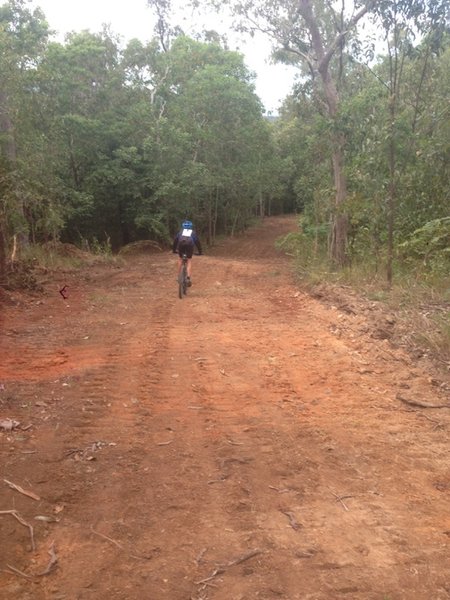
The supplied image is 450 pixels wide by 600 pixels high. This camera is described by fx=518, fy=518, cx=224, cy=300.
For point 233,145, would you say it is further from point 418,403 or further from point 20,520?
point 20,520

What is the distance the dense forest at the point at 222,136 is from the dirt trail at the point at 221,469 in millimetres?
3197

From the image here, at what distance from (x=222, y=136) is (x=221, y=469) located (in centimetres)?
2566

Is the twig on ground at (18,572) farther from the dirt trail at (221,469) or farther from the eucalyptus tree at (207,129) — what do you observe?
the eucalyptus tree at (207,129)

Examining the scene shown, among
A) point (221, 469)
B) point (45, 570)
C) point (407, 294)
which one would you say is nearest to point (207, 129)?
point (407, 294)

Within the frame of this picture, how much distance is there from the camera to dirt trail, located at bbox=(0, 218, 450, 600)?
2736mm

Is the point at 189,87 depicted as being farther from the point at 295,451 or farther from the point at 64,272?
the point at 295,451

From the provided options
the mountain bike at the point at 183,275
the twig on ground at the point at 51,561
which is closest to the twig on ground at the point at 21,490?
the twig on ground at the point at 51,561

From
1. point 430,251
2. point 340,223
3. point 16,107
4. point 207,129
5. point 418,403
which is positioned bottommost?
point 418,403

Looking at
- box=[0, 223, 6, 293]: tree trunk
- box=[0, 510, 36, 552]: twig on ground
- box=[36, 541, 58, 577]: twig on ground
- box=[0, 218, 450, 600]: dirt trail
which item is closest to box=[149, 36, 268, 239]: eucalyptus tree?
box=[0, 223, 6, 293]: tree trunk

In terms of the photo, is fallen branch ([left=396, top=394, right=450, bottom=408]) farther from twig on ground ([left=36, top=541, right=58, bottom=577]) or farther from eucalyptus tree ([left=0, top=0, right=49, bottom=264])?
eucalyptus tree ([left=0, top=0, right=49, bottom=264])

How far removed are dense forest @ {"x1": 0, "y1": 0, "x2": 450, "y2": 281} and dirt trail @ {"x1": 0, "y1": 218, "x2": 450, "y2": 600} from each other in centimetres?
320

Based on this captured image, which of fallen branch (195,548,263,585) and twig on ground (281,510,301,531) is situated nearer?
fallen branch (195,548,263,585)

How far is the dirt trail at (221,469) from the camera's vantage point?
2.74 meters

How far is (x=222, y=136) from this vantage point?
1083 inches
